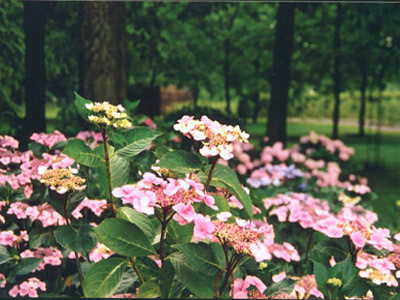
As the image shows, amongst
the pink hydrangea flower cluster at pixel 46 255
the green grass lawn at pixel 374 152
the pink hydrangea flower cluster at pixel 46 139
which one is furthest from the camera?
the green grass lawn at pixel 374 152

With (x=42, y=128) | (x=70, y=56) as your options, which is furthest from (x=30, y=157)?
(x=70, y=56)

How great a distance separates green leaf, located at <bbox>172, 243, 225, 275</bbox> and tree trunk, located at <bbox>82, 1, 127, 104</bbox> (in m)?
1.70

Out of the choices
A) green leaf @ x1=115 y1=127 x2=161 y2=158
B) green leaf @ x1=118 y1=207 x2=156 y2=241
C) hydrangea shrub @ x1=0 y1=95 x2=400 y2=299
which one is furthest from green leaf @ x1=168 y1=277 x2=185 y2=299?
green leaf @ x1=115 y1=127 x2=161 y2=158

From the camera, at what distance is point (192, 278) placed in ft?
3.17

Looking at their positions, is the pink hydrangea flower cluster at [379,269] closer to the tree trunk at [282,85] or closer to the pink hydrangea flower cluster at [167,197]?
the pink hydrangea flower cluster at [167,197]

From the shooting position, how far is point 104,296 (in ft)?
3.23

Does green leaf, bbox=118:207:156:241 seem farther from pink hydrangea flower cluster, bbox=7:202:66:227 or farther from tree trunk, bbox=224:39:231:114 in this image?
tree trunk, bbox=224:39:231:114

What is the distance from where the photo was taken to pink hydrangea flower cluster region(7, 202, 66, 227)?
165cm

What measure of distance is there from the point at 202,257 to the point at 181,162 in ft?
0.75

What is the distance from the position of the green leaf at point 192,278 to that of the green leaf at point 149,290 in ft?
0.26

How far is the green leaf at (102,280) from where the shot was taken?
3.22 ft

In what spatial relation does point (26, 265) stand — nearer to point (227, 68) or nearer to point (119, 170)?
point (119, 170)

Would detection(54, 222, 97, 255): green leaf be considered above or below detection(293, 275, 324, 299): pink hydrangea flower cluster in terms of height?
above

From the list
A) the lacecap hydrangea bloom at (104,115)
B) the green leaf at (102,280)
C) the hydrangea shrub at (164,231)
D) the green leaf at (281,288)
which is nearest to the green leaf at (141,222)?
the hydrangea shrub at (164,231)
